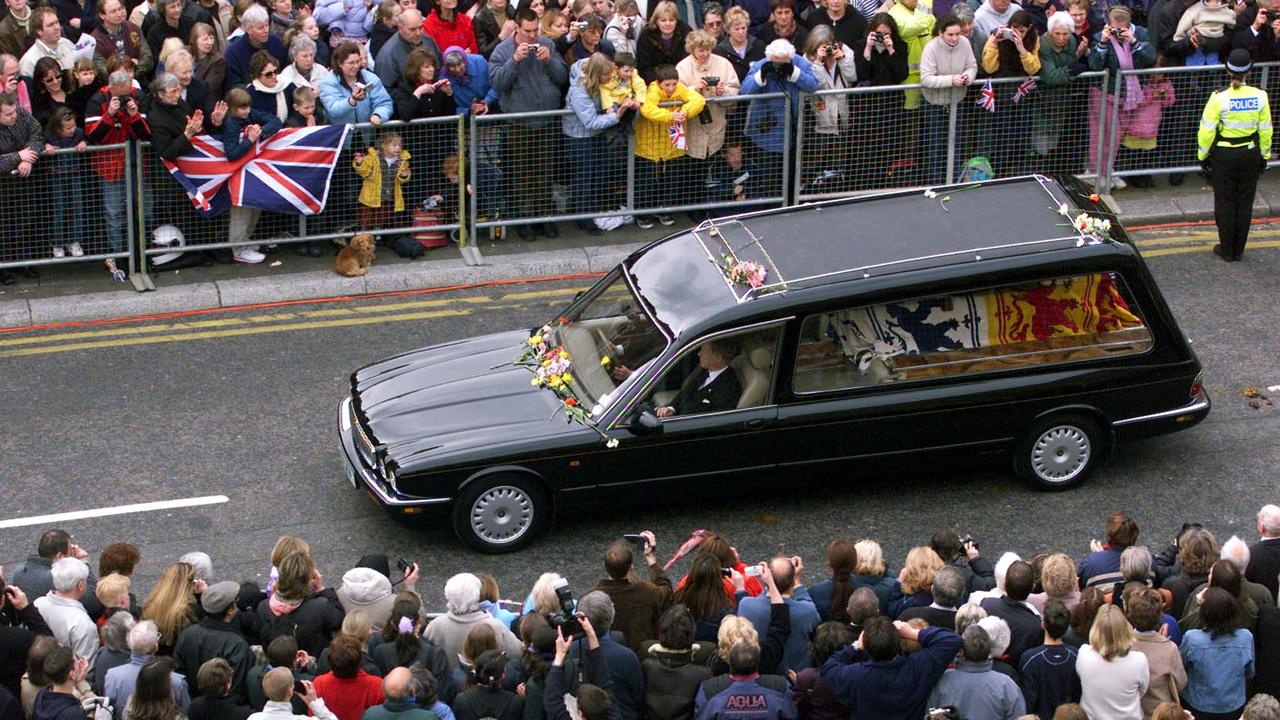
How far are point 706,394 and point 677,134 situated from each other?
16.2 ft

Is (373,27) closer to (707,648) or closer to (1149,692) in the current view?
(707,648)

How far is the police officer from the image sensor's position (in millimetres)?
15672

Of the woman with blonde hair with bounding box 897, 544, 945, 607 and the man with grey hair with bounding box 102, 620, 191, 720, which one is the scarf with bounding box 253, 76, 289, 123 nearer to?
the man with grey hair with bounding box 102, 620, 191, 720

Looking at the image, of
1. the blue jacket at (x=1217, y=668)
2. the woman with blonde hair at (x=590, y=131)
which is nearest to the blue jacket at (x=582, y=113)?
the woman with blonde hair at (x=590, y=131)

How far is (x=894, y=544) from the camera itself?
12.0m

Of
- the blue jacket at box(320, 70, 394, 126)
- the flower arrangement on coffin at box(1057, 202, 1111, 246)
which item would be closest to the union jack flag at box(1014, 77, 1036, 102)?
the flower arrangement on coffin at box(1057, 202, 1111, 246)

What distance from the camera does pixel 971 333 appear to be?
1204 cm

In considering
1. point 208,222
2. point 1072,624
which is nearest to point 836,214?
point 1072,624

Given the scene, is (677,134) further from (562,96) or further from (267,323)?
(267,323)

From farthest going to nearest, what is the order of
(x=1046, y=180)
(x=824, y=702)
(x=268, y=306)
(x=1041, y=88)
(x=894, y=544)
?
(x=1041, y=88) → (x=268, y=306) → (x=1046, y=180) → (x=894, y=544) → (x=824, y=702)

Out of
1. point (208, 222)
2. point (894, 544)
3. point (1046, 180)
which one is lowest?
point (894, 544)

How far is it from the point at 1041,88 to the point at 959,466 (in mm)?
5682

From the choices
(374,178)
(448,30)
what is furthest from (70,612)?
(448,30)

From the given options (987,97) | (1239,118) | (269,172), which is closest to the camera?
(269,172)
